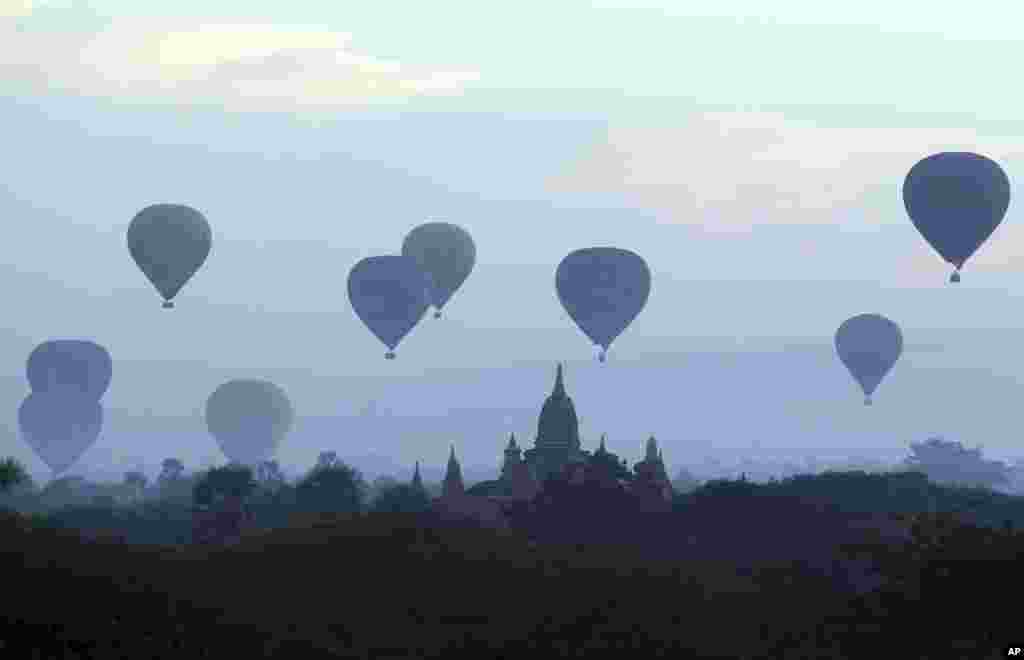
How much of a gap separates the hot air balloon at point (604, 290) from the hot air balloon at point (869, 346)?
21.4 metres

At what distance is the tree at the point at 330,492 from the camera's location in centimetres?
11669

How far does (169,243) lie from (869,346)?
43737 millimetres

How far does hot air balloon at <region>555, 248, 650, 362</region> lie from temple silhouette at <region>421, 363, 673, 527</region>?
6.51 metres

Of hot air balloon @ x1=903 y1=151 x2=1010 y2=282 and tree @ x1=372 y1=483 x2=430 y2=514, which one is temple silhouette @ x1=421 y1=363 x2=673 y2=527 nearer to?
tree @ x1=372 y1=483 x2=430 y2=514

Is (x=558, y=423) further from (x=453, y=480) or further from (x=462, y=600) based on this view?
(x=462, y=600)

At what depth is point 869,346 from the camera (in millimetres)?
123312

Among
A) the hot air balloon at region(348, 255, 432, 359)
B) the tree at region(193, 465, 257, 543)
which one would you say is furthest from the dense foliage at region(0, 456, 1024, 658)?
the hot air balloon at region(348, 255, 432, 359)

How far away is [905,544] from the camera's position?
8369cm

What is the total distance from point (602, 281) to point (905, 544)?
27.4m

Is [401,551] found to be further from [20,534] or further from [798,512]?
[798,512]

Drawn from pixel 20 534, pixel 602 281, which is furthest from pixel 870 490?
pixel 20 534

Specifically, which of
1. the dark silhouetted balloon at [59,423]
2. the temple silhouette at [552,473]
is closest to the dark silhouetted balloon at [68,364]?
the dark silhouetted balloon at [59,423]

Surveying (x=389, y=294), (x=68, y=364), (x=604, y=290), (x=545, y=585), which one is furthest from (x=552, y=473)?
(x=68, y=364)

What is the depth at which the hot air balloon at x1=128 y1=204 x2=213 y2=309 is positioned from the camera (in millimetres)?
108688
